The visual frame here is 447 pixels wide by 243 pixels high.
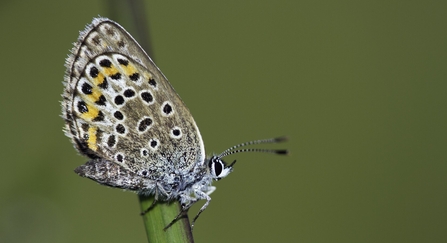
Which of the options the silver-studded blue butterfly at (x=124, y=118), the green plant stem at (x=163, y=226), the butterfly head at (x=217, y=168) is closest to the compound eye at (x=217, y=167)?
the butterfly head at (x=217, y=168)

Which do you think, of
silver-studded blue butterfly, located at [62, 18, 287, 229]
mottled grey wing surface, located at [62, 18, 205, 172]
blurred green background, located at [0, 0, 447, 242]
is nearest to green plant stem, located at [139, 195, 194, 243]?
silver-studded blue butterfly, located at [62, 18, 287, 229]

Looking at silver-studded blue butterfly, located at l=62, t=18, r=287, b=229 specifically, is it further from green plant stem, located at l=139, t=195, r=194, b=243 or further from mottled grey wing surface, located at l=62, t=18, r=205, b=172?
green plant stem, located at l=139, t=195, r=194, b=243

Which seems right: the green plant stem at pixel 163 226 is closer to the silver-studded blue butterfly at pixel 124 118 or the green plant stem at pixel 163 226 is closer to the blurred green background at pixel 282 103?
the silver-studded blue butterfly at pixel 124 118

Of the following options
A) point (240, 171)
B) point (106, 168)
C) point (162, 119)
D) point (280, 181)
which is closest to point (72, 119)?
point (106, 168)

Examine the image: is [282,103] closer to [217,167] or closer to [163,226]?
[217,167]

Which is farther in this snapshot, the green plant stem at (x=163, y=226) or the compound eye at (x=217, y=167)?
the compound eye at (x=217, y=167)

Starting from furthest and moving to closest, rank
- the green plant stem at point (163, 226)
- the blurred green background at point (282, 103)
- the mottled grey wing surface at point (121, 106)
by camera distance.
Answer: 1. the blurred green background at point (282, 103)
2. the mottled grey wing surface at point (121, 106)
3. the green plant stem at point (163, 226)

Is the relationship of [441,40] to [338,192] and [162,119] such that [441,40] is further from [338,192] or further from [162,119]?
[162,119]
